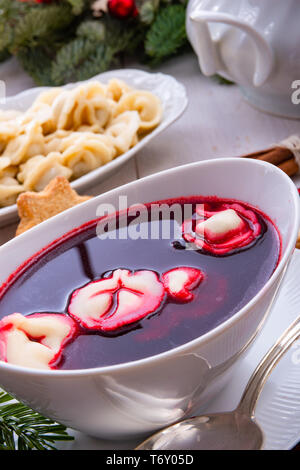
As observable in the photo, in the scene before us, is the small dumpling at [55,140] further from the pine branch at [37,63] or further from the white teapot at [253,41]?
the pine branch at [37,63]

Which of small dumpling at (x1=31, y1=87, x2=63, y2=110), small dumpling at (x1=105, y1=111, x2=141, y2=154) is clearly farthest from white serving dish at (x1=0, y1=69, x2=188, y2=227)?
small dumpling at (x1=31, y1=87, x2=63, y2=110)

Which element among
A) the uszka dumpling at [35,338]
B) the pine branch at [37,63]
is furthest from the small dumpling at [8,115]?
the uszka dumpling at [35,338]

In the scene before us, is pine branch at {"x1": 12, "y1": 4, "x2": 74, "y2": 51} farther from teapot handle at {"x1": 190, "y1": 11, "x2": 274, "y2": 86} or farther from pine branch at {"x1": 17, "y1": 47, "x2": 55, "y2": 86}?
teapot handle at {"x1": 190, "y1": 11, "x2": 274, "y2": 86}

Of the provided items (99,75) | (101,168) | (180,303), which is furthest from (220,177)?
(99,75)

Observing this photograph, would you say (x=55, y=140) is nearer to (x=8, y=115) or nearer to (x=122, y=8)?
(x=8, y=115)

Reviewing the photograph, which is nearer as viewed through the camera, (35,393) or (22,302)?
(35,393)
